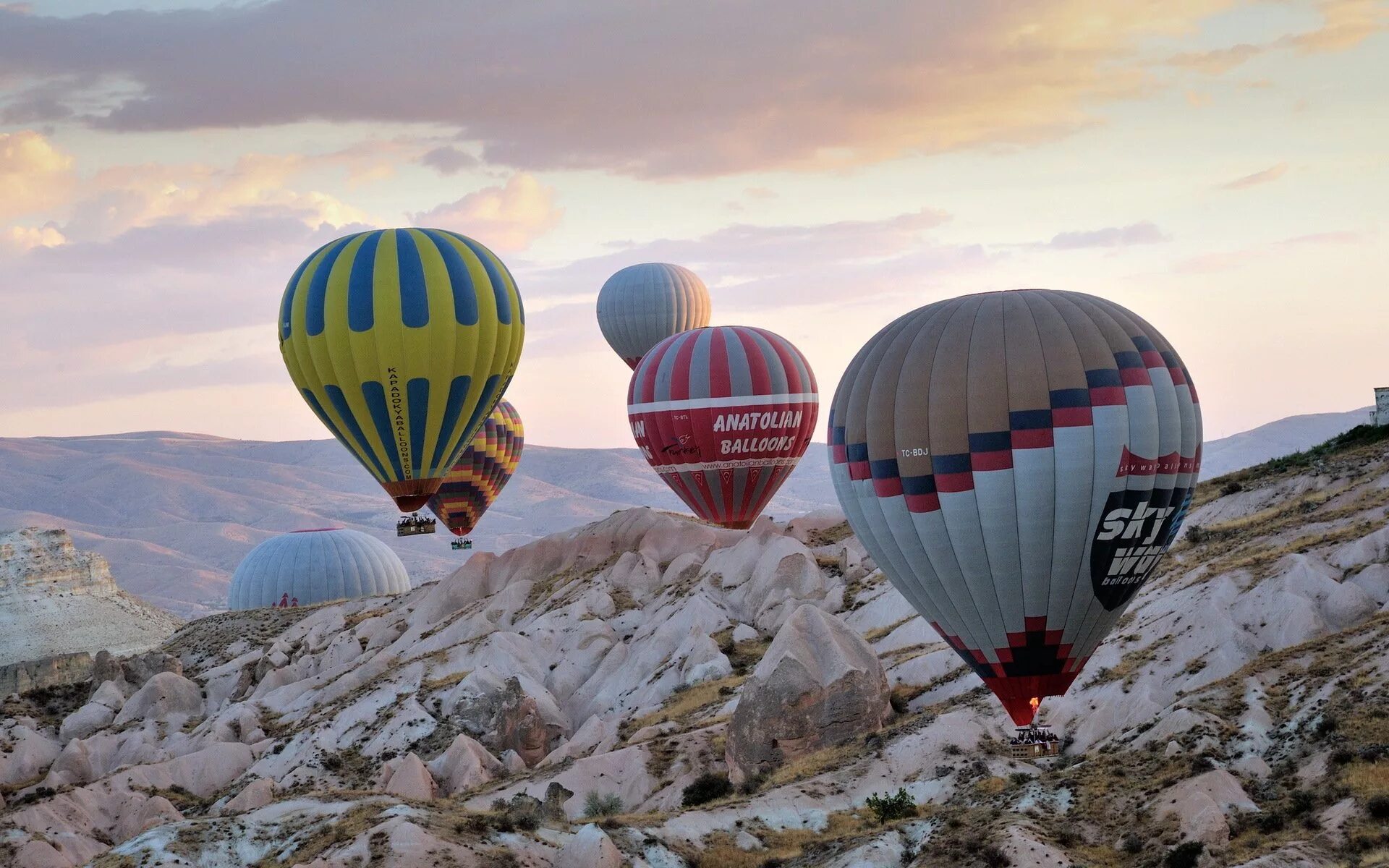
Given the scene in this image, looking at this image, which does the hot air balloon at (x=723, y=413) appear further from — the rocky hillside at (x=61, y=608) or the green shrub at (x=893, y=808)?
the rocky hillside at (x=61, y=608)

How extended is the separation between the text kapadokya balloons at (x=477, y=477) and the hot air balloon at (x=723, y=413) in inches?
765

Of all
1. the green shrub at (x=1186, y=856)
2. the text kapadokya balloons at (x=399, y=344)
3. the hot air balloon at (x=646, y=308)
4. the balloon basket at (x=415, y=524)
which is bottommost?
the green shrub at (x=1186, y=856)

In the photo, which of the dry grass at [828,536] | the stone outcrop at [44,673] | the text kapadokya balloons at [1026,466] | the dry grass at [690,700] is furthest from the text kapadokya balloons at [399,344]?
the stone outcrop at [44,673]

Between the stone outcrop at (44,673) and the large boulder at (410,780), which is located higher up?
the stone outcrop at (44,673)

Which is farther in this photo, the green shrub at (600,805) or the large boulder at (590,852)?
the green shrub at (600,805)

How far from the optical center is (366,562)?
124250mm

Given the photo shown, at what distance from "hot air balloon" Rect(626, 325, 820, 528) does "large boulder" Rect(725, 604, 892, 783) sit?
2706 cm

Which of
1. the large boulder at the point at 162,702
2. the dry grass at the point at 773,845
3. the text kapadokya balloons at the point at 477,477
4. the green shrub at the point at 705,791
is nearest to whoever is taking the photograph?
the dry grass at the point at 773,845

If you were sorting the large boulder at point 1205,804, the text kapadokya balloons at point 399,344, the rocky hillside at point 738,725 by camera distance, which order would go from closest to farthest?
the large boulder at point 1205,804 < the rocky hillside at point 738,725 < the text kapadokya balloons at point 399,344

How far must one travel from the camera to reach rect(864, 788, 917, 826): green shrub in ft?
151

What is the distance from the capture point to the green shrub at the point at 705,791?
53.2 metres

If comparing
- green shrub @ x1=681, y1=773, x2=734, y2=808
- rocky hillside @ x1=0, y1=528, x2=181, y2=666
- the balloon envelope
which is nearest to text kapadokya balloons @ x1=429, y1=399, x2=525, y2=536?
the balloon envelope

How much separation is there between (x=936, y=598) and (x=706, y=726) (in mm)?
17418

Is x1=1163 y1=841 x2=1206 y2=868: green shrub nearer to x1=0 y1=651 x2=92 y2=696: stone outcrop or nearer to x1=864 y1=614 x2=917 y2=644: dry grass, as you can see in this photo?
x1=864 y1=614 x2=917 y2=644: dry grass
